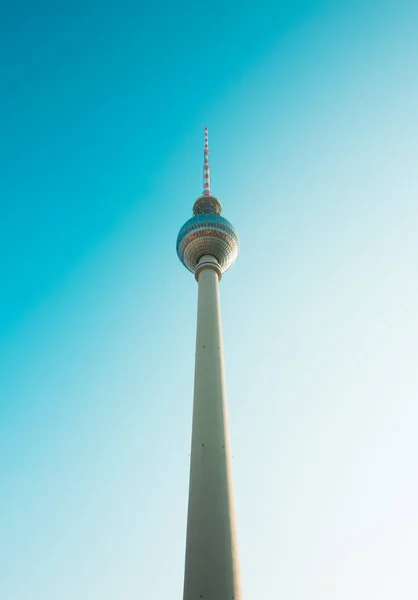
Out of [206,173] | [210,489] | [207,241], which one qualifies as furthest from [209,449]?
[206,173]

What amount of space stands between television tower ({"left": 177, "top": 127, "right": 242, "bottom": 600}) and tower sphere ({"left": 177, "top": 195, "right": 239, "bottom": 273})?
0.13 meters

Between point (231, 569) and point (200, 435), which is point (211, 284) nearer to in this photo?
point (200, 435)

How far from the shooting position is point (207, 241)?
160 feet

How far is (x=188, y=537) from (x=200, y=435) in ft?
23.2

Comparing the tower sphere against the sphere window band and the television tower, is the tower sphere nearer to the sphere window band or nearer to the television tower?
the sphere window band

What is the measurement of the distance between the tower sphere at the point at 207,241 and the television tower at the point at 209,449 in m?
0.13

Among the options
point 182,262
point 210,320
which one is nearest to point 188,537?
point 210,320

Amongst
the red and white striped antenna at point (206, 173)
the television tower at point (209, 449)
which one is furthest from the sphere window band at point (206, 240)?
the red and white striped antenna at point (206, 173)

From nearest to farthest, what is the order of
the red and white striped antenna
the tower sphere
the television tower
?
the television tower → the tower sphere → the red and white striped antenna

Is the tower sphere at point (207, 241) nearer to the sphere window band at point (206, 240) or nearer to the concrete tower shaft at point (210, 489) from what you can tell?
the sphere window band at point (206, 240)

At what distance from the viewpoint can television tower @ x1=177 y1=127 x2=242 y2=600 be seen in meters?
23.4

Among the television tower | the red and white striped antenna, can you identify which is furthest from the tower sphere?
the red and white striped antenna

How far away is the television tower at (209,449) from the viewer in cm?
2342

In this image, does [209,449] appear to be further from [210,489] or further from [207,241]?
[207,241]
